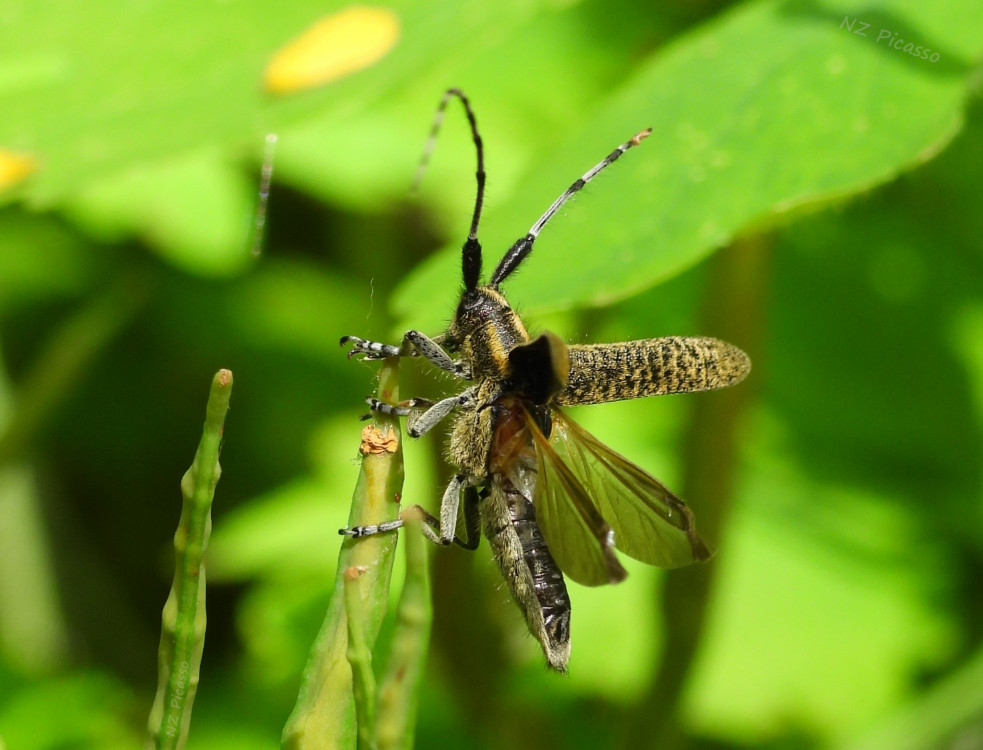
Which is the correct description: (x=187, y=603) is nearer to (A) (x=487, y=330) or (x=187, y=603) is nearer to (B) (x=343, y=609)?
(B) (x=343, y=609)

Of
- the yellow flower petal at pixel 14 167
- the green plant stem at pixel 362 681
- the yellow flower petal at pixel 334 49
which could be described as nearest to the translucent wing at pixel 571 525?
the green plant stem at pixel 362 681

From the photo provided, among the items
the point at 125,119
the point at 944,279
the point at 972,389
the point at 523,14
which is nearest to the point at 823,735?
the point at 972,389

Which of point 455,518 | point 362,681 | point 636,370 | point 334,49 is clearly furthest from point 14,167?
point 362,681

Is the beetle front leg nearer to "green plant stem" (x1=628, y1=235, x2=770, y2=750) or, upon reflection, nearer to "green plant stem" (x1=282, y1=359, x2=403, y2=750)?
"green plant stem" (x1=282, y1=359, x2=403, y2=750)

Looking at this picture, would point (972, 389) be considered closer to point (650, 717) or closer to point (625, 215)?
point (650, 717)

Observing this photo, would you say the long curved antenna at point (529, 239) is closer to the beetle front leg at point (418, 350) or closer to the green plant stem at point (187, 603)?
the beetle front leg at point (418, 350)

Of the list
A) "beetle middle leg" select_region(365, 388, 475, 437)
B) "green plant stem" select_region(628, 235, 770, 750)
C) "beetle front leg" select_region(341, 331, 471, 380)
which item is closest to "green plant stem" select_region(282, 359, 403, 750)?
"beetle front leg" select_region(341, 331, 471, 380)
